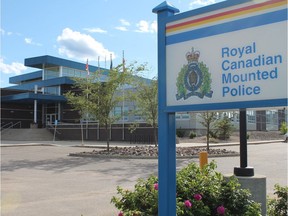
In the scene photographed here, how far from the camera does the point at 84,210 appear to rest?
7145 millimetres

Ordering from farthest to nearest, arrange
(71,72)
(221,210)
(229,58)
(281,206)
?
(71,72)
(281,206)
(221,210)
(229,58)

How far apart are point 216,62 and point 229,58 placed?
12 centimetres

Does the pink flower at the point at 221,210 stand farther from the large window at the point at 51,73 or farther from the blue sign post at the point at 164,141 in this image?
the large window at the point at 51,73

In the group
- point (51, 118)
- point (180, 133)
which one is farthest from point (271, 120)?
point (51, 118)

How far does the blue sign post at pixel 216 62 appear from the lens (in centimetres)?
291

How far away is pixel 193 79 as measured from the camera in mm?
3334

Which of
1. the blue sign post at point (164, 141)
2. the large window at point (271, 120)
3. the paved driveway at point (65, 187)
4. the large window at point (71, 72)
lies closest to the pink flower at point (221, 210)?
the blue sign post at point (164, 141)

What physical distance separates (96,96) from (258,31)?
19249 millimetres

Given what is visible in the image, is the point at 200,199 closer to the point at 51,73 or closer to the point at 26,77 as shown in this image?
the point at 51,73

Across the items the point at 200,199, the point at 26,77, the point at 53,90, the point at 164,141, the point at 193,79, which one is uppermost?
the point at 26,77

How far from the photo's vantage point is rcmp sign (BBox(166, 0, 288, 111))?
2.89m

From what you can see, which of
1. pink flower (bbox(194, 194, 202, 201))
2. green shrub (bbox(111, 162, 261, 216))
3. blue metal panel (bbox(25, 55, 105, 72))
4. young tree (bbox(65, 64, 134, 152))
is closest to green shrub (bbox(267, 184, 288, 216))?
green shrub (bbox(111, 162, 261, 216))

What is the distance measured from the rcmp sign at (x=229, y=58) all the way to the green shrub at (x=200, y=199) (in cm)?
146

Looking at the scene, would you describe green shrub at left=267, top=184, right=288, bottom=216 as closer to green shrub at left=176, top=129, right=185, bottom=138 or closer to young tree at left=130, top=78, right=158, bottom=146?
young tree at left=130, top=78, right=158, bottom=146
